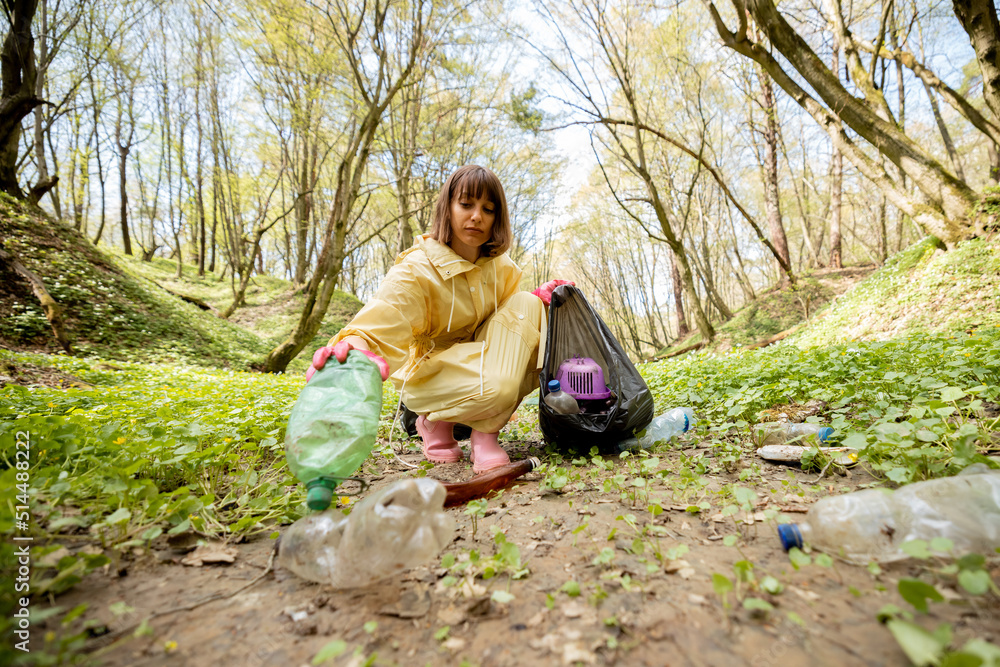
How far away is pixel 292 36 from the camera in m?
7.08

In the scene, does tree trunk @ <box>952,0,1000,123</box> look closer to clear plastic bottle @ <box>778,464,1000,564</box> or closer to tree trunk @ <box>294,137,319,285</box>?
clear plastic bottle @ <box>778,464,1000,564</box>

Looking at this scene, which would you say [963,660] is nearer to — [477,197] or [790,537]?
[790,537]

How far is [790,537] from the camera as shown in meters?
1.08

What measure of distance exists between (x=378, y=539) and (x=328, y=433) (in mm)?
343

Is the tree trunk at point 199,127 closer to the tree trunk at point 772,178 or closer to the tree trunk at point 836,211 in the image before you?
the tree trunk at point 772,178

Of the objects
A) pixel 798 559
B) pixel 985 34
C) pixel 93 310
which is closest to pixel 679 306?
pixel 985 34

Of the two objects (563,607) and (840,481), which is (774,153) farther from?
(563,607)

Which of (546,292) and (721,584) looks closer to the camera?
(721,584)

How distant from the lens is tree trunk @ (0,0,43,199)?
6.07m

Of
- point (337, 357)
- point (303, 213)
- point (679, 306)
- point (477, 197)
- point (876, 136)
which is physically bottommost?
point (337, 357)

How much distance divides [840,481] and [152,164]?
78.0ft

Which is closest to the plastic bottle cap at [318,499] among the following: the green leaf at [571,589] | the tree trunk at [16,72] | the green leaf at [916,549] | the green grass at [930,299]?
the green leaf at [571,589]

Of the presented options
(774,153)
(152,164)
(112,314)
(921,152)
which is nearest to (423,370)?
(921,152)

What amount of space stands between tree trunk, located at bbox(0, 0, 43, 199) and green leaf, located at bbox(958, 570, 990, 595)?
33.9ft
